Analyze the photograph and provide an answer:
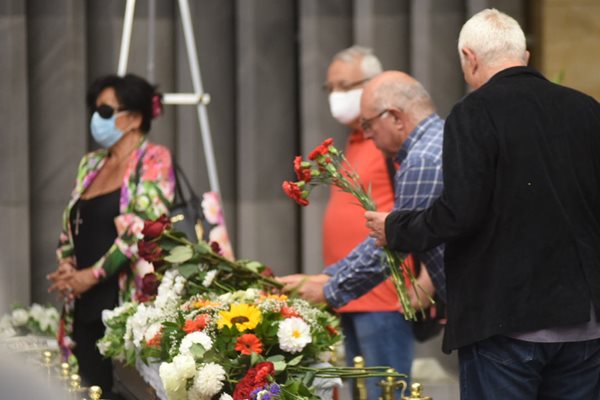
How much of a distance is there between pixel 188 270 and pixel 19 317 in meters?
1.91

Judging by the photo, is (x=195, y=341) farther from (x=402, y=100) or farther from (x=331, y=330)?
(x=402, y=100)

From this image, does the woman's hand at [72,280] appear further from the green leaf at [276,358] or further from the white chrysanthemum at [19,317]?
the green leaf at [276,358]

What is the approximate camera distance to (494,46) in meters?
3.32

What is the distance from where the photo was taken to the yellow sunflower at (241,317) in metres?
3.34

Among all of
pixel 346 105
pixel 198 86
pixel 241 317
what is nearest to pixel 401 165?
pixel 241 317

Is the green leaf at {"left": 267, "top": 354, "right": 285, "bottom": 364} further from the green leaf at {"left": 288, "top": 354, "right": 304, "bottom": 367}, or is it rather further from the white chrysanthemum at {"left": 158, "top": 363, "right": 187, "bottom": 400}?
the white chrysanthemum at {"left": 158, "top": 363, "right": 187, "bottom": 400}

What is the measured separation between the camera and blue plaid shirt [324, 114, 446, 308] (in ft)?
12.9

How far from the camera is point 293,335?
132 inches

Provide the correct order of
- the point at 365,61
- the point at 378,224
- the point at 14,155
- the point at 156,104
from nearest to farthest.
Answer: the point at 378,224 < the point at 156,104 < the point at 365,61 < the point at 14,155

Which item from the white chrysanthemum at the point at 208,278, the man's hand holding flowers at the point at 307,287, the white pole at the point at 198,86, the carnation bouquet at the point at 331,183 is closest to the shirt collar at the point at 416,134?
the carnation bouquet at the point at 331,183

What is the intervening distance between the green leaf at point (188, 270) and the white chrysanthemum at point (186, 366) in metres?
0.70

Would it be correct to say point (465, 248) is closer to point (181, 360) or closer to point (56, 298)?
point (181, 360)

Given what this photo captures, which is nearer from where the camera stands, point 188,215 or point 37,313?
point 188,215

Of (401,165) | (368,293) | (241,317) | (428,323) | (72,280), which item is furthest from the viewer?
(72,280)
